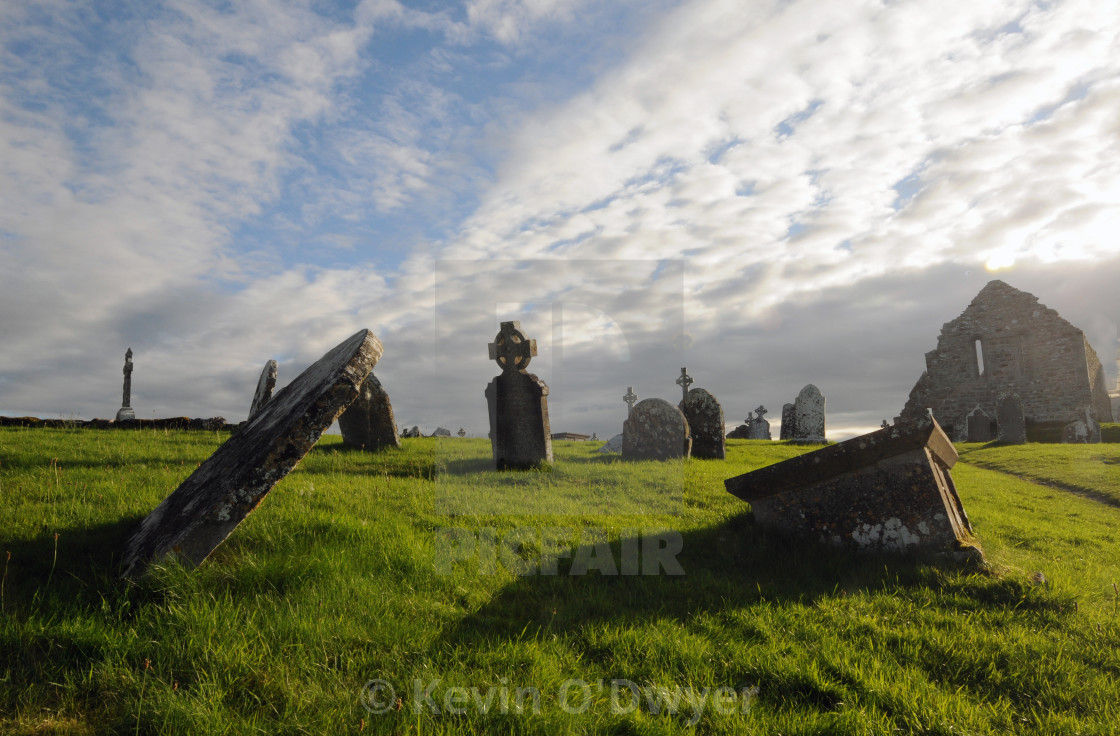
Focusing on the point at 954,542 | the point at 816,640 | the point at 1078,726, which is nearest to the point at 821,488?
the point at 954,542

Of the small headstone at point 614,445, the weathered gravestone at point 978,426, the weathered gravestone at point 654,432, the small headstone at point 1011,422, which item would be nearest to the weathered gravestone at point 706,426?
the small headstone at point 614,445

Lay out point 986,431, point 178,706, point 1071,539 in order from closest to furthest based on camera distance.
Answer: point 178,706 < point 1071,539 < point 986,431

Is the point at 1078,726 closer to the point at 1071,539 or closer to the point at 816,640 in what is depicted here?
the point at 816,640

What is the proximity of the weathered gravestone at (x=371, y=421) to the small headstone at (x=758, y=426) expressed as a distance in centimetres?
2452

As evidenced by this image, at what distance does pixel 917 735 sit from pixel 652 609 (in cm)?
172

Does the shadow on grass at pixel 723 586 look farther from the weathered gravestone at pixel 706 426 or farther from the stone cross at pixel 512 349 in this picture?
the weathered gravestone at pixel 706 426

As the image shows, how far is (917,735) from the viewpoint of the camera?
296 cm

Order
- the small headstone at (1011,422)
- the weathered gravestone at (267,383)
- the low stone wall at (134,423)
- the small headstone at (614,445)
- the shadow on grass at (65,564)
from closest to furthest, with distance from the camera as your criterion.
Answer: the shadow on grass at (65,564)
the weathered gravestone at (267,383)
the low stone wall at (134,423)
the small headstone at (614,445)
the small headstone at (1011,422)

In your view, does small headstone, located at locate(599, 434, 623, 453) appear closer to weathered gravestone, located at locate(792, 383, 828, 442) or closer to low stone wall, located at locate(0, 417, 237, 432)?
low stone wall, located at locate(0, 417, 237, 432)

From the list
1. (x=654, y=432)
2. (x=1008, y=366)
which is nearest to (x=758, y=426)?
(x=1008, y=366)

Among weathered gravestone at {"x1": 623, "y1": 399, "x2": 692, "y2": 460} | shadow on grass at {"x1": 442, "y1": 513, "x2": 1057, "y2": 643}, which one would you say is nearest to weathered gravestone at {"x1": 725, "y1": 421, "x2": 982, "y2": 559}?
shadow on grass at {"x1": 442, "y1": 513, "x2": 1057, "y2": 643}

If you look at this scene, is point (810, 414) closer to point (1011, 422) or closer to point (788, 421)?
point (788, 421)

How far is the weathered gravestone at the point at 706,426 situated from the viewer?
16141 millimetres

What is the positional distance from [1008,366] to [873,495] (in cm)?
3805
